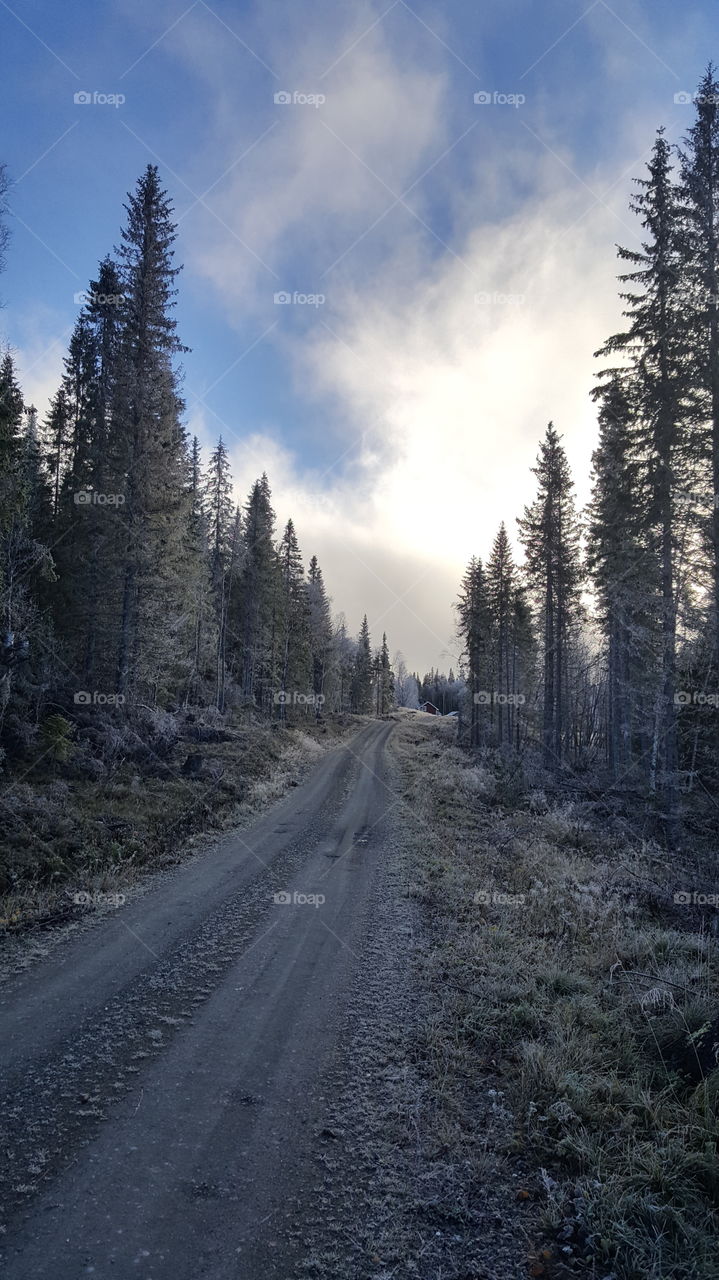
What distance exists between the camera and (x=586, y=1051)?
17.1 ft

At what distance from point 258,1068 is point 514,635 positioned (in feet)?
136

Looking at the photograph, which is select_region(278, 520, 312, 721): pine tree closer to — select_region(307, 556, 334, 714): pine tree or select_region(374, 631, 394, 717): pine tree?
select_region(307, 556, 334, 714): pine tree

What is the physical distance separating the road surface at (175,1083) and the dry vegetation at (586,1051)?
1381 mm

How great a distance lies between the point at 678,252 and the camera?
1518cm

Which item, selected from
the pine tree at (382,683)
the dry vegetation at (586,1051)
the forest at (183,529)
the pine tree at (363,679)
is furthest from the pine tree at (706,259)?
the pine tree at (382,683)

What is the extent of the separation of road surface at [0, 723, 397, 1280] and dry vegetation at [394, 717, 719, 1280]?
4.53ft

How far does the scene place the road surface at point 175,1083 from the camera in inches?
138

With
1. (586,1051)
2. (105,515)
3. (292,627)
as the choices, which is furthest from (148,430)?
(292,627)

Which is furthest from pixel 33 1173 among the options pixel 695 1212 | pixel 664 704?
pixel 664 704

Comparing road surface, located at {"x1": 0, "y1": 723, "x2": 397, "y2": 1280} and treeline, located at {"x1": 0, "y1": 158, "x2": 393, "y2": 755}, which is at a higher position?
treeline, located at {"x1": 0, "y1": 158, "x2": 393, "y2": 755}

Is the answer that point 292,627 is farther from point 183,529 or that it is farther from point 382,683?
point 382,683

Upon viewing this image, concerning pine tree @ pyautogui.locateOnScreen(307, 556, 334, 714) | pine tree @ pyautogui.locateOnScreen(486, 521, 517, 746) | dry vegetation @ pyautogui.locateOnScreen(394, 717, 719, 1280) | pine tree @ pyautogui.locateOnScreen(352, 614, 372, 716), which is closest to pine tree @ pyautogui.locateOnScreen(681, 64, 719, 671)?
dry vegetation @ pyautogui.locateOnScreen(394, 717, 719, 1280)

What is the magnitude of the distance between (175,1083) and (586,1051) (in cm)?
384

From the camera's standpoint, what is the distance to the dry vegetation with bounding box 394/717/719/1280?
12.0 ft
